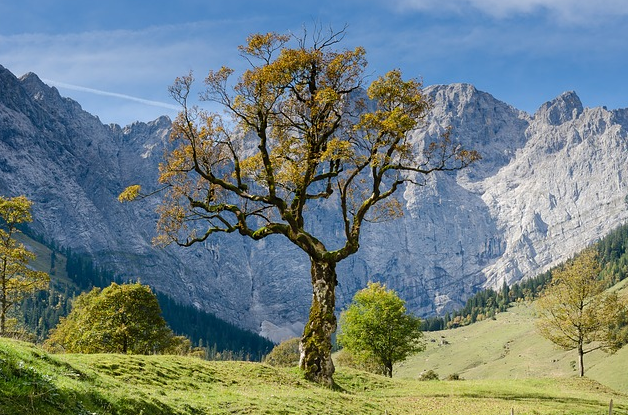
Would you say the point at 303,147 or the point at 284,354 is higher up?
the point at 303,147

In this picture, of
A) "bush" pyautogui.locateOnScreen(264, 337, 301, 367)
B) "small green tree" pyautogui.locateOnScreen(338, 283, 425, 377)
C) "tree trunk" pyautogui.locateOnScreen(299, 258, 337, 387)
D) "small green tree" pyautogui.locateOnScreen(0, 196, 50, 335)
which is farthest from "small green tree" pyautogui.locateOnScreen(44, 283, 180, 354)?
"bush" pyautogui.locateOnScreen(264, 337, 301, 367)

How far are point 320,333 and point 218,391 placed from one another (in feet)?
33.6

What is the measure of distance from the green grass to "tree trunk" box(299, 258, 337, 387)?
50.1 inches

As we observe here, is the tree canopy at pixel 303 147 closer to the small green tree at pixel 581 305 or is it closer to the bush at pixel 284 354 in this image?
the small green tree at pixel 581 305

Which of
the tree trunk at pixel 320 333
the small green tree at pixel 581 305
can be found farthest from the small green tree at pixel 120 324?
the small green tree at pixel 581 305

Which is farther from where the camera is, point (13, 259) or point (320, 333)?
point (13, 259)

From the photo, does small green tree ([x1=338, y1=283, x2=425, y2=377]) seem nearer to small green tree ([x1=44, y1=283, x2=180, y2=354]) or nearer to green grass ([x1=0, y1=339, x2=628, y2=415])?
small green tree ([x1=44, y1=283, x2=180, y2=354])

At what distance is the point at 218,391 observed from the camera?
81.6ft

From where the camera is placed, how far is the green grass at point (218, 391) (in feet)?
46.8

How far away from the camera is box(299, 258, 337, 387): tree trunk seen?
110 ft

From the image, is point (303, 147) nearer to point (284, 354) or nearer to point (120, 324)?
point (120, 324)

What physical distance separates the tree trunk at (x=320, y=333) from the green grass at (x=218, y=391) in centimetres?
127

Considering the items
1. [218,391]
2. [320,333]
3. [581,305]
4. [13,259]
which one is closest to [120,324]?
[13,259]

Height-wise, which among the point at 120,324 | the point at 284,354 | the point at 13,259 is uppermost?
the point at 13,259
